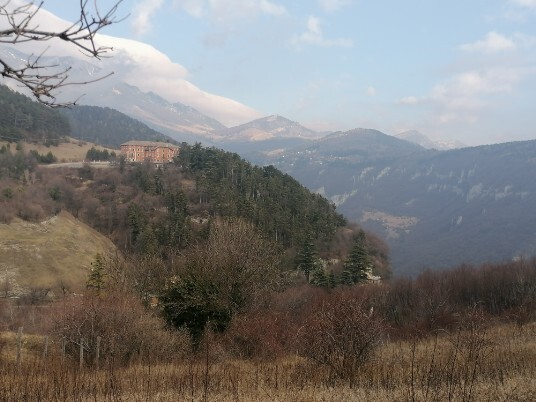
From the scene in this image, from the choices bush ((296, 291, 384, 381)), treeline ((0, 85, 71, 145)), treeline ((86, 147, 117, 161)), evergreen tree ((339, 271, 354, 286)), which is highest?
treeline ((0, 85, 71, 145))

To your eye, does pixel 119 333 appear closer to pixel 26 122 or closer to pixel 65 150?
pixel 65 150

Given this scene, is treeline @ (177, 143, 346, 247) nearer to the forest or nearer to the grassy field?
the forest

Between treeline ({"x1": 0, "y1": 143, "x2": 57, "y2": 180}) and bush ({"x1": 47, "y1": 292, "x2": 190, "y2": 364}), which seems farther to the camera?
treeline ({"x1": 0, "y1": 143, "x2": 57, "y2": 180})

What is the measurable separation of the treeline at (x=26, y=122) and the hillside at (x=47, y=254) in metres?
46.7

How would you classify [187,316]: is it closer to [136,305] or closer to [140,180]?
[136,305]

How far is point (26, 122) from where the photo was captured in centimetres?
11062

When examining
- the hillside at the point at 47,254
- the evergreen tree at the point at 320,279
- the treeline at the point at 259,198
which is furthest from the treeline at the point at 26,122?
the evergreen tree at the point at 320,279

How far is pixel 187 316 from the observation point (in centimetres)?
1988

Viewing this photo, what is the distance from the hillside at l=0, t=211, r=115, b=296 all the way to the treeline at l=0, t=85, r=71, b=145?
46.7 metres

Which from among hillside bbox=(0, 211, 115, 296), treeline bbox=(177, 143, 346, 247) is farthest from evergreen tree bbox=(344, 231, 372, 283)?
hillside bbox=(0, 211, 115, 296)

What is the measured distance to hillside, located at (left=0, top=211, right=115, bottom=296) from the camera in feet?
174

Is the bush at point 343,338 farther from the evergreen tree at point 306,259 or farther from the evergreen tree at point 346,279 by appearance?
the evergreen tree at point 306,259

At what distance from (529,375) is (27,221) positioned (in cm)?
7044

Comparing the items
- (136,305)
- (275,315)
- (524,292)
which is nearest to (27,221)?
(136,305)
